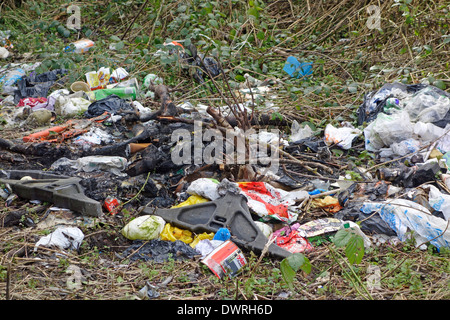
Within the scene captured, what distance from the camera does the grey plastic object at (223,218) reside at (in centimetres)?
279

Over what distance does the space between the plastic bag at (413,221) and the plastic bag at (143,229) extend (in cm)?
141

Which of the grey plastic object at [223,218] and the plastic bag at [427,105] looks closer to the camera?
the grey plastic object at [223,218]

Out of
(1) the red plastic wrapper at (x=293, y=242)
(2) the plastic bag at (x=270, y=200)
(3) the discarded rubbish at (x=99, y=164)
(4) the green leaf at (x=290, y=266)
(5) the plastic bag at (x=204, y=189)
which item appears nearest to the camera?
(4) the green leaf at (x=290, y=266)

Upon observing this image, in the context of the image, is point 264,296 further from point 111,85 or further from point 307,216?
point 111,85

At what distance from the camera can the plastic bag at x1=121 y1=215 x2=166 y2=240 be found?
280cm

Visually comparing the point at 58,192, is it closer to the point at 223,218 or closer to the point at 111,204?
the point at 111,204

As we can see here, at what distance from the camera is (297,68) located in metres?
5.69

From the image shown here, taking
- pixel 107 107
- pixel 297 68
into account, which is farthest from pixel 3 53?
pixel 297 68

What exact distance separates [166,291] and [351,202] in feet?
5.22

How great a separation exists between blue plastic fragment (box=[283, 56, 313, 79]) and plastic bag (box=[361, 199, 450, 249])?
116 inches

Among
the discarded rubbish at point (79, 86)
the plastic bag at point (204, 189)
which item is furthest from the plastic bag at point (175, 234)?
the discarded rubbish at point (79, 86)

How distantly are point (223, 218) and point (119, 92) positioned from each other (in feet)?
9.24

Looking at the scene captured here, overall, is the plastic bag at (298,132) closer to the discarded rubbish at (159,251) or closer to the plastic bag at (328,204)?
the plastic bag at (328,204)

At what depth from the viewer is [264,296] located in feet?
7.50
